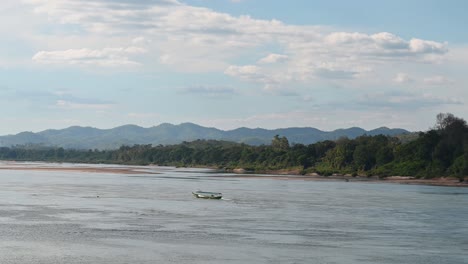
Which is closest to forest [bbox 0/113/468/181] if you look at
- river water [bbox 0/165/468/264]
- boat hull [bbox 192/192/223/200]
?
river water [bbox 0/165/468/264]

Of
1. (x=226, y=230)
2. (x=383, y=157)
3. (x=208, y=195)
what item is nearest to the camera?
(x=226, y=230)

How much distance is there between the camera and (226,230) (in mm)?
42750

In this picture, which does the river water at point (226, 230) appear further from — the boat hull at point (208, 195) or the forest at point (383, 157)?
the forest at point (383, 157)

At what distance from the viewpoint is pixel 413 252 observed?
119ft

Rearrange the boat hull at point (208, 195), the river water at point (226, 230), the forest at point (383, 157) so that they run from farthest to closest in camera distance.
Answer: the forest at point (383, 157) → the boat hull at point (208, 195) → the river water at point (226, 230)

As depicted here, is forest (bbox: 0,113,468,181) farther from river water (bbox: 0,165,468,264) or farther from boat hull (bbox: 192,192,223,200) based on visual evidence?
boat hull (bbox: 192,192,223,200)

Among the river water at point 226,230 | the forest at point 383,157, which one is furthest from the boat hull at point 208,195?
the forest at point 383,157

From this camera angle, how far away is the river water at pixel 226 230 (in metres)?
34.2

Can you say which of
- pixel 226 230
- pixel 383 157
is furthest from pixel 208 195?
pixel 383 157

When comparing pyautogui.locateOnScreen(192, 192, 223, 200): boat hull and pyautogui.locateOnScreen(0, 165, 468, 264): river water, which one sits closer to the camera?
pyautogui.locateOnScreen(0, 165, 468, 264): river water

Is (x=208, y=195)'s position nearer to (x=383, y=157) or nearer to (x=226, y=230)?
(x=226, y=230)

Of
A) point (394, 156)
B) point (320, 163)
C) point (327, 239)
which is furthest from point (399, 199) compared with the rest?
point (320, 163)

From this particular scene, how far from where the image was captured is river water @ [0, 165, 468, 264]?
112 ft

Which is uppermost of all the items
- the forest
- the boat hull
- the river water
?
the forest
